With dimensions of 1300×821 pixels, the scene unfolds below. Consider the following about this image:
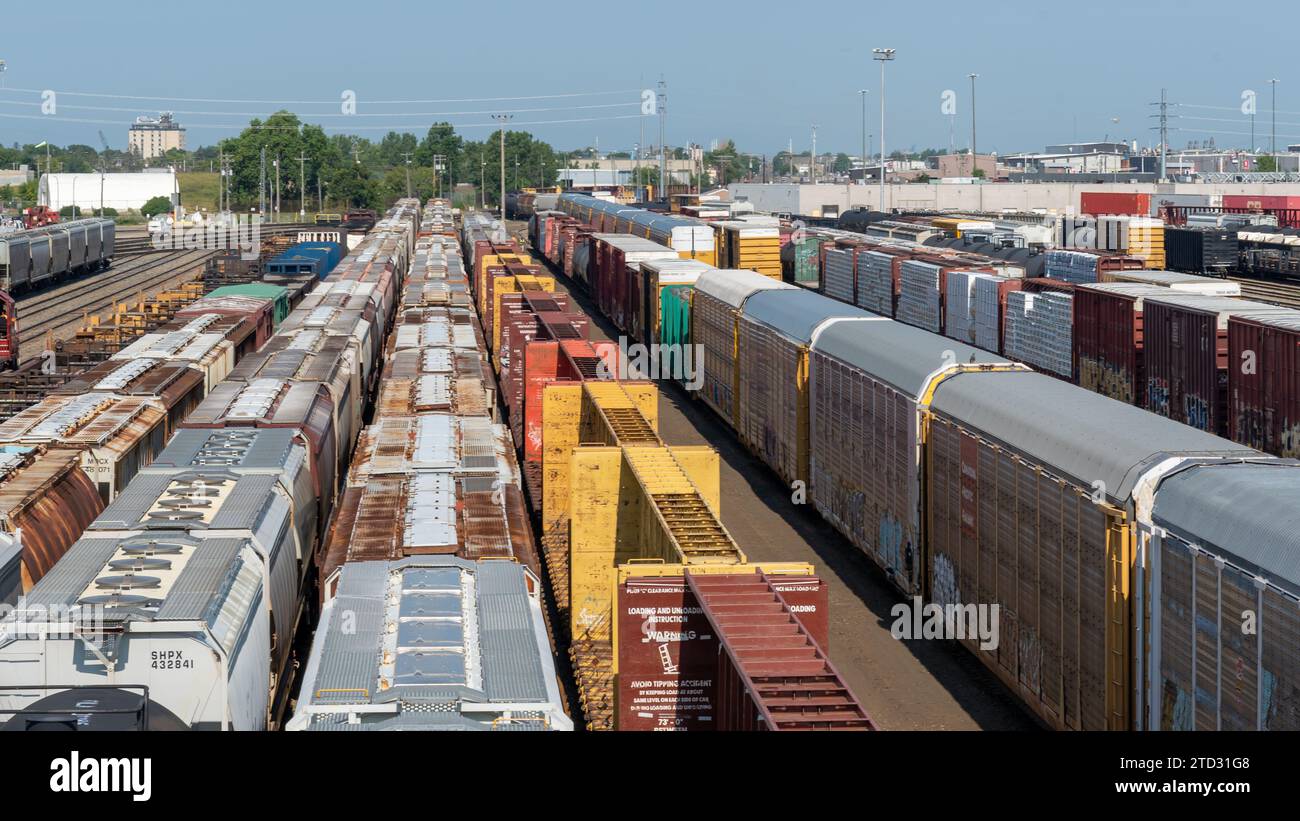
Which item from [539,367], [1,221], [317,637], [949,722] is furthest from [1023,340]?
[1,221]

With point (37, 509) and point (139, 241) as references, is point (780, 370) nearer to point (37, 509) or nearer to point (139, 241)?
point (37, 509)

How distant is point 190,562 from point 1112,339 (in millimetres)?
19124

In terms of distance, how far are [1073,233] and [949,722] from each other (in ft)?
189

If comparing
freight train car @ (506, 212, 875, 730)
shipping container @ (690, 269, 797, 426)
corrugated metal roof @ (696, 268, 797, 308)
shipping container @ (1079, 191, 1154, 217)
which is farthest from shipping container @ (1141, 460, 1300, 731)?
shipping container @ (1079, 191, 1154, 217)

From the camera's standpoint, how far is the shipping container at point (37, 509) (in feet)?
47.4

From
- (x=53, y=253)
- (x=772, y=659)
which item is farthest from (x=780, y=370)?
(x=53, y=253)

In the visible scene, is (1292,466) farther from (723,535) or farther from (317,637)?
(317,637)

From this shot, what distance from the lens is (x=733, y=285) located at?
111 feet

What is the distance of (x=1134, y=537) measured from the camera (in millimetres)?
12430

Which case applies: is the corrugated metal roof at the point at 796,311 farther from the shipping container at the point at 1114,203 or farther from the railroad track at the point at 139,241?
the railroad track at the point at 139,241

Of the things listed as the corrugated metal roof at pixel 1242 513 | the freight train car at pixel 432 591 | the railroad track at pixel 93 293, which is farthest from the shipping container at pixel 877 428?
the railroad track at pixel 93 293

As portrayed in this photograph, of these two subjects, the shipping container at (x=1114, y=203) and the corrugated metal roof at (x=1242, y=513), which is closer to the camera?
the corrugated metal roof at (x=1242, y=513)

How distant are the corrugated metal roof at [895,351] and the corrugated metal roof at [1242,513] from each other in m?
6.84

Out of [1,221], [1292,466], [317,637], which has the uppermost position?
[1,221]
